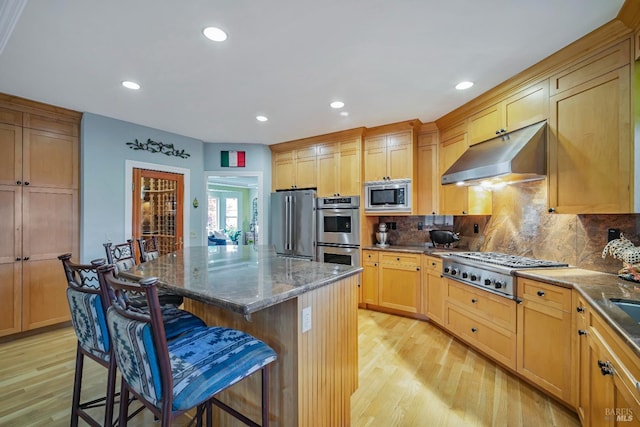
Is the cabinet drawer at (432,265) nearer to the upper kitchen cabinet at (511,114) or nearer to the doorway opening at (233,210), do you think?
the upper kitchen cabinet at (511,114)

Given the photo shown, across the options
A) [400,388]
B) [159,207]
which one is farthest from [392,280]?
[159,207]

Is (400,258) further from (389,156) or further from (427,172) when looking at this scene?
(389,156)

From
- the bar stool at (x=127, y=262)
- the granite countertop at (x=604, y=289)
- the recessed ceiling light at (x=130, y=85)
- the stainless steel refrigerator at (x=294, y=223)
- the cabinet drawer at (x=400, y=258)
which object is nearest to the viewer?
the granite countertop at (x=604, y=289)

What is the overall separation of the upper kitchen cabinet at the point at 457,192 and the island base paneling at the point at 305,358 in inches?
82.8

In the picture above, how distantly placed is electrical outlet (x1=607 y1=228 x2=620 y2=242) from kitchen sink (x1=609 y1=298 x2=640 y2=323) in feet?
3.01

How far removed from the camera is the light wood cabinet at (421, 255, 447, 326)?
3.19 m

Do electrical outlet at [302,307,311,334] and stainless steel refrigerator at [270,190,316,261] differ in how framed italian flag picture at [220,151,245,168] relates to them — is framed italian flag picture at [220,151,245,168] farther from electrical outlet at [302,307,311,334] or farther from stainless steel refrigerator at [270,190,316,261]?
electrical outlet at [302,307,311,334]

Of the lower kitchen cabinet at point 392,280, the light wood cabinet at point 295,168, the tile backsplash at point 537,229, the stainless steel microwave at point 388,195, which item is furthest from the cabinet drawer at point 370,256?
the light wood cabinet at point 295,168

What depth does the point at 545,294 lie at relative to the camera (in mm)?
2016

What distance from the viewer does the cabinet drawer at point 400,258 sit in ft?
11.8

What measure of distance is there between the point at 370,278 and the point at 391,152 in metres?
1.76

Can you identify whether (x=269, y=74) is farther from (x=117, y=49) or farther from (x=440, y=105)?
(x=440, y=105)

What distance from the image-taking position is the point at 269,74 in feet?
8.16

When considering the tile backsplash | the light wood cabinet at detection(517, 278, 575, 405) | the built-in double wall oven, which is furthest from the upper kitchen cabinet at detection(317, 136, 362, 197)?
the light wood cabinet at detection(517, 278, 575, 405)
